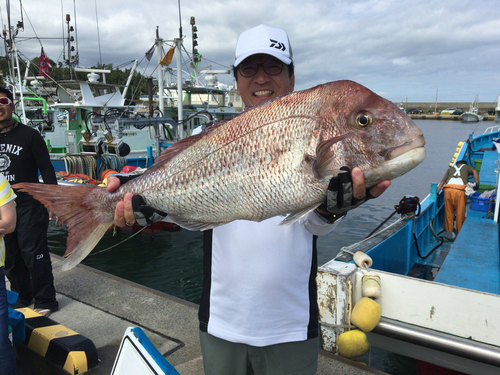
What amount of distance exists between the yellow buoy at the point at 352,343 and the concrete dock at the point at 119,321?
16 cm

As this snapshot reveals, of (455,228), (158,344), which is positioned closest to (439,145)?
(455,228)

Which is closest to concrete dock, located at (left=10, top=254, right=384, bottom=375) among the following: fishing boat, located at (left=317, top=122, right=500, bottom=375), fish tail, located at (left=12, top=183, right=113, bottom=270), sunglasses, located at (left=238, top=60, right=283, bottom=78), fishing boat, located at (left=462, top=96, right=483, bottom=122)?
fishing boat, located at (left=317, top=122, right=500, bottom=375)

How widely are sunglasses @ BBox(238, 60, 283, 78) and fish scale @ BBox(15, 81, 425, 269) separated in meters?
0.40

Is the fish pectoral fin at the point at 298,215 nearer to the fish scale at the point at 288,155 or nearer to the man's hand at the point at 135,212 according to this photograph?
the fish scale at the point at 288,155

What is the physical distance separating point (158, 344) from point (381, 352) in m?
3.54

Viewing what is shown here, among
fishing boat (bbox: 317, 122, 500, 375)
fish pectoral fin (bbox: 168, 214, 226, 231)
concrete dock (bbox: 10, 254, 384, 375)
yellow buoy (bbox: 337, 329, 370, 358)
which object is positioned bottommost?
concrete dock (bbox: 10, 254, 384, 375)

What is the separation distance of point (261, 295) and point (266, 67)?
47.3 inches

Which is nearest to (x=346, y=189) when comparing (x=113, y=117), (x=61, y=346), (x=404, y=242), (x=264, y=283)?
(x=264, y=283)

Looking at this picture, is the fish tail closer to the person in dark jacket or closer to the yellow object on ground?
the yellow object on ground

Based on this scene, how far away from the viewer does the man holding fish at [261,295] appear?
5.16ft

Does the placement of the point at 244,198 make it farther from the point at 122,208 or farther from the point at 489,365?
the point at 489,365

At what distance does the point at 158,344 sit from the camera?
326 centimetres

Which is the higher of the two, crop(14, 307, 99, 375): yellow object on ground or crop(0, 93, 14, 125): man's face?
crop(0, 93, 14, 125): man's face

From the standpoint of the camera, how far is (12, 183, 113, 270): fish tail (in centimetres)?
167
